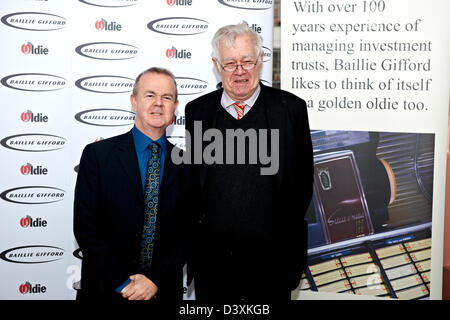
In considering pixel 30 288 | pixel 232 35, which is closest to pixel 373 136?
pixel 232 35

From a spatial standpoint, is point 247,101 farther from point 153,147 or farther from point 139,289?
point 139,289

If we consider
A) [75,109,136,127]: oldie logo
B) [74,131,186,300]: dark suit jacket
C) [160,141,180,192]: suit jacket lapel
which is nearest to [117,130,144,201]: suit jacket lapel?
[74,131,186,300]: dark suit jacket

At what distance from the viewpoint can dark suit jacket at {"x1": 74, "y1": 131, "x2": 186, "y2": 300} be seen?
1.93m

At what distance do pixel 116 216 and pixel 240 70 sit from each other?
909mm

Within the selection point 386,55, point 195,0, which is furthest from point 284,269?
point 195,0

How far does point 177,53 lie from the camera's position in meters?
2.78

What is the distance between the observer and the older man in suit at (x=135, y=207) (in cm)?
193

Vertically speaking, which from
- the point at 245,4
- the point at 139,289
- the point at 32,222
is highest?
the point at 245,4

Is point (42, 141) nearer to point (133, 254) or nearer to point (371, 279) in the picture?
point (133, 254)

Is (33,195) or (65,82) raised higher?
(65,82)

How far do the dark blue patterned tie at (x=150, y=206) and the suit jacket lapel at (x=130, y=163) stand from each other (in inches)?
1.8

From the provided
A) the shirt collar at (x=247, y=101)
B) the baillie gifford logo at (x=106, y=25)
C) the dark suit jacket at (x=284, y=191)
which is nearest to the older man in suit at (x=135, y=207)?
the dark suit jacket at (x=284, y=191)

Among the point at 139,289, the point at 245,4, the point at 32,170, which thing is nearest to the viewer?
the point at 139,289
